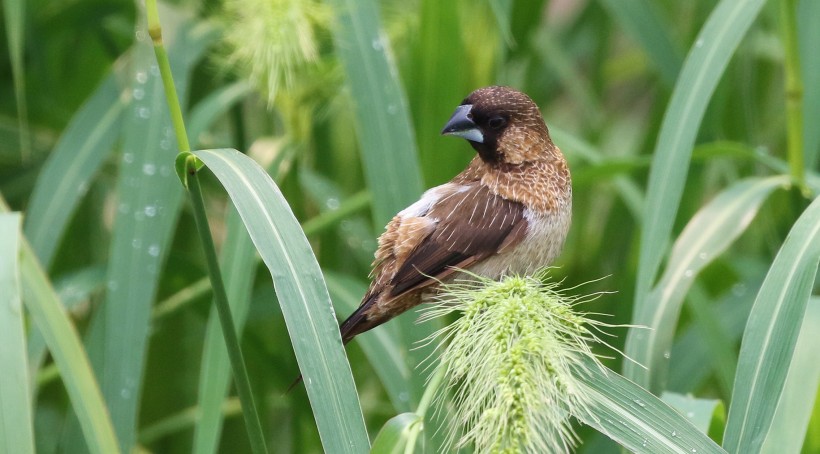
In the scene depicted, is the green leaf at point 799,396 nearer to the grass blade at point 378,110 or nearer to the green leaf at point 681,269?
the green leaf at point 681,269

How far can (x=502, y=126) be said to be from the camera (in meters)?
1.53

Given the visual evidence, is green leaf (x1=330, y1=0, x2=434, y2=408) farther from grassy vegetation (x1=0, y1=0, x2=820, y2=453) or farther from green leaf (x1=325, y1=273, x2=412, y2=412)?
green leaf (x1=325, y1=273, x2=412, y2=412)

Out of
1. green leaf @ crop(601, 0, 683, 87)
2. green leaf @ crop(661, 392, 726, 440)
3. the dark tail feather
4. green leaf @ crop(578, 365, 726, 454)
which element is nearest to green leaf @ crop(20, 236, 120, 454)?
the dark tail feather

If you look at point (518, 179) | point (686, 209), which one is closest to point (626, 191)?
point (686, 209)

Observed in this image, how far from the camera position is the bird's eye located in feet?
4.96

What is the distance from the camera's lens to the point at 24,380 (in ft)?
4.08

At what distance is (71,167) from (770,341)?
1481 millimetres

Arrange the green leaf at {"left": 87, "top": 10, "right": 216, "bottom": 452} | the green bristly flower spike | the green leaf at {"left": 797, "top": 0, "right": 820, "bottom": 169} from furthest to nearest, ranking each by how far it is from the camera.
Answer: the green leaf at {"left": 797, "top": 0, "right": 820, "bottom": 169} < the green leaf at {"left": 87, "top": 10, "right": 216, "bottom": 452} < the green bristly flower spike

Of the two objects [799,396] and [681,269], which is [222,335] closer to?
[681,269]

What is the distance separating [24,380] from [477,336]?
1.89ft

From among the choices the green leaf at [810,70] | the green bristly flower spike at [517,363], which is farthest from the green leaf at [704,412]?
the green leaf at [810,70]

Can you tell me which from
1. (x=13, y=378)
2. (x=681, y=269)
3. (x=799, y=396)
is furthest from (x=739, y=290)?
(x=13, y=378)

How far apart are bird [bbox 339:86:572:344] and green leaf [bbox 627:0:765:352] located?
135mm

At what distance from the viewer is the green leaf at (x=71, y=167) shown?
2.07 metres
